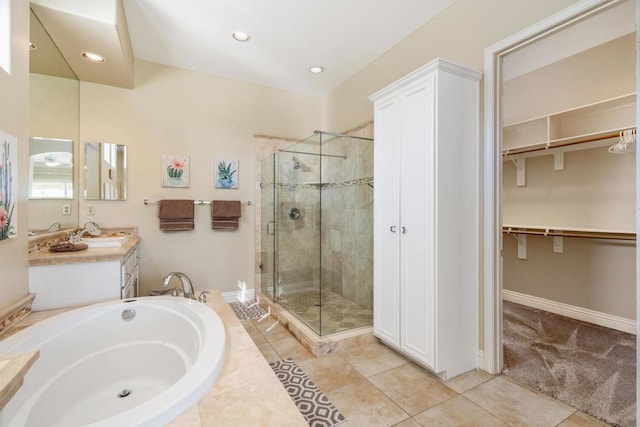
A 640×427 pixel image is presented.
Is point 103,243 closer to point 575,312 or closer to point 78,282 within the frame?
point 78,282

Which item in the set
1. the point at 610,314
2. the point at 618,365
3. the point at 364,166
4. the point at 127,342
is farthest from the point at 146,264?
the point at 610,314

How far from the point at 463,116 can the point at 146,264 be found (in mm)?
3314

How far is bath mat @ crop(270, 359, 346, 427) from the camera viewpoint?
4.98 ft

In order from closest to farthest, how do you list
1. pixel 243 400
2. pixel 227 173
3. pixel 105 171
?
pixel 243 400
pixel 105 171
pixel 227 173

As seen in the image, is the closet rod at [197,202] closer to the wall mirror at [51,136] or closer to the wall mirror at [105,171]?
the wall mirror at [105,171]

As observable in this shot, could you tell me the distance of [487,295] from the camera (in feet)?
6.44

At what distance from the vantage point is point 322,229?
307 cm

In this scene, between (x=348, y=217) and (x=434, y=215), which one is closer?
(x=434, y=215)

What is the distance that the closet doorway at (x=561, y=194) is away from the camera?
6.40ft

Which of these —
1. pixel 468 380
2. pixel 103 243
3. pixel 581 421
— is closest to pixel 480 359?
pixel 468 380

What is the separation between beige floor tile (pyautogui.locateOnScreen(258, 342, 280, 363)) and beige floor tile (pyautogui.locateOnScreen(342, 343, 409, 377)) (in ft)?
1.71

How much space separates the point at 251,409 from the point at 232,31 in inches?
113

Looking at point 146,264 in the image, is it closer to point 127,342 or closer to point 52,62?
point 127,342

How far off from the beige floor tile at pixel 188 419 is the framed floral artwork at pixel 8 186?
4.39 feet
